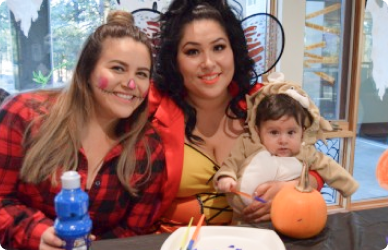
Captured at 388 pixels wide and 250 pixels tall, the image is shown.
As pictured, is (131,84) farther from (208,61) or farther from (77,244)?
(77,244)

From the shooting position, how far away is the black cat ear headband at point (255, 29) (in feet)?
5.37

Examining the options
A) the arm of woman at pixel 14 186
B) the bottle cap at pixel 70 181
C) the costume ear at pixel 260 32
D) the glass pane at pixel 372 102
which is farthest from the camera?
the glass pane at pixel 372 102

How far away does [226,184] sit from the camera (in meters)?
1.25

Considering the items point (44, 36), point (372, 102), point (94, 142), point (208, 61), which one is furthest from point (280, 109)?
point (372, 102)

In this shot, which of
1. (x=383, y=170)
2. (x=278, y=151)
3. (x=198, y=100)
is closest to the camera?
(x=383, y=170)

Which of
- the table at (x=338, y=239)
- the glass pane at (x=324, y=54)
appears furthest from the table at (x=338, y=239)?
the glass pane at (x=324, y=54)

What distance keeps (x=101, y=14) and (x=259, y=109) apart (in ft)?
5.07

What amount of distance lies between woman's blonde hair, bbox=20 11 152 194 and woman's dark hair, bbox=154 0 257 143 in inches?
10.3

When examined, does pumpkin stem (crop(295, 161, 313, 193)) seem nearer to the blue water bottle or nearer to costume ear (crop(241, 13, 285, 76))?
the blue water bottle

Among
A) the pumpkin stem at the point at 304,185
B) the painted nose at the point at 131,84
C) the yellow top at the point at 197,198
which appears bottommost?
the yellow top at the point at 197,198

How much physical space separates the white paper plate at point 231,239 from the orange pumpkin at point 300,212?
52mm

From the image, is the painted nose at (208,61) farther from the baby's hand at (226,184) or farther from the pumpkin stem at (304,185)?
the pumpkin stem at (304,185)

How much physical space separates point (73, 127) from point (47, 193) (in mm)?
228

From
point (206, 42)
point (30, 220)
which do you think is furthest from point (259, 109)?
point (30, 220)
